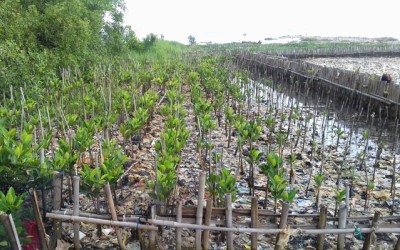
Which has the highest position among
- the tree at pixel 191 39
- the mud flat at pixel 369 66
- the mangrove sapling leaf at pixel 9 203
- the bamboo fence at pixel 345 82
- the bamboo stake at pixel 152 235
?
the tree at pixel 191 39

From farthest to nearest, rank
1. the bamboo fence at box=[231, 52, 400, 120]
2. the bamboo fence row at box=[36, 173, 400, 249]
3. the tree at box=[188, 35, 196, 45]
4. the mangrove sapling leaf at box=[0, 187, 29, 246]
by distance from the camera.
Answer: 1. the tree at box=[188, 35, 196, 45]
2. the bamboo fence at box=[231, 52, 400, 120]
3. the bamboo fence row at box=[36, 173, 400, 249]
4. the mangrove sapling leaf at box=[0, 187, 29, 246]

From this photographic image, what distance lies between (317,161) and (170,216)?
16.1ft

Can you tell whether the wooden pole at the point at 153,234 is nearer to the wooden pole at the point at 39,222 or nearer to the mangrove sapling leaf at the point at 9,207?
the wooden pole at the point at 39,222

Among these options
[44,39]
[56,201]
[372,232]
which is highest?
[44,39]

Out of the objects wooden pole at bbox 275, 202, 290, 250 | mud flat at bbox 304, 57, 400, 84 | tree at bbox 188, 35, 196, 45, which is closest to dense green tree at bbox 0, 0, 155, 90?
wooden pole at bbox 275, 202, 290, 250

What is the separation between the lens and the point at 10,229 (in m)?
3.18

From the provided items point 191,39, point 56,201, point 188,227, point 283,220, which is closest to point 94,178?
point 56,201

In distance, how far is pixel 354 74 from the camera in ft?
45.1

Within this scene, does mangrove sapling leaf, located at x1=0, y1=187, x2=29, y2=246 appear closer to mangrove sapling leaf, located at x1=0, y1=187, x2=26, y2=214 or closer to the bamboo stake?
mangrove sapling leaf, located at x1=0, y1=187, x2=26, y2=214

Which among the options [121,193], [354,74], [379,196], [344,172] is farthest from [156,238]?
[354,74]

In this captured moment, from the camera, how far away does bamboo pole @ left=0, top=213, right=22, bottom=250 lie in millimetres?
3115

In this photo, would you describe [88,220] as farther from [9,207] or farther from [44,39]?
[44,39]

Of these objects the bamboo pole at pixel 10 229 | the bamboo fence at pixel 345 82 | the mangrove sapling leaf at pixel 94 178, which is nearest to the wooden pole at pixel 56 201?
the mangrove sapling leaf at pixel 94 178

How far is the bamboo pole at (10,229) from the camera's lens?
3.12 meters
